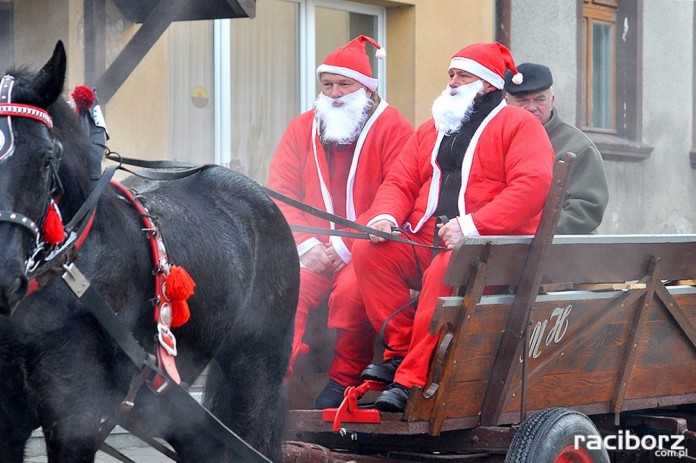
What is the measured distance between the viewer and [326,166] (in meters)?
5.43

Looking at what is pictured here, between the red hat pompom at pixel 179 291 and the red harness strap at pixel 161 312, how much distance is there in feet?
0.06

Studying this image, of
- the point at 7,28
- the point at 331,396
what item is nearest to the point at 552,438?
the point at 331,396

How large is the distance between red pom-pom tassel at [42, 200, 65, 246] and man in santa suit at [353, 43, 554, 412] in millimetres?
1664

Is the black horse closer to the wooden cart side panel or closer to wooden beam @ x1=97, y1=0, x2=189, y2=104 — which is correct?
the wooden cart side panel

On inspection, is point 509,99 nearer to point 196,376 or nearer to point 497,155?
point 497,155

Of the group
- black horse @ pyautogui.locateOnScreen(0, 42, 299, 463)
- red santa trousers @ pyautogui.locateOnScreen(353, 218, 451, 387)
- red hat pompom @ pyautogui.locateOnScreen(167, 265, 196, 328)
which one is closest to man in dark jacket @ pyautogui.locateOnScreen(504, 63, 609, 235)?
red santa trousers @ pyautogui.locateOnScreen(353, 218, 451, 387)

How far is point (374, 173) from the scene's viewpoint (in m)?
5.43

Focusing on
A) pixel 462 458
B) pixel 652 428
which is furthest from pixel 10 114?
pixel 652 428

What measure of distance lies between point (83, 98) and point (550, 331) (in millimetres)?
2146

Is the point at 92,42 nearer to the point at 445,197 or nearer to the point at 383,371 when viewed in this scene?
the point at 445,197

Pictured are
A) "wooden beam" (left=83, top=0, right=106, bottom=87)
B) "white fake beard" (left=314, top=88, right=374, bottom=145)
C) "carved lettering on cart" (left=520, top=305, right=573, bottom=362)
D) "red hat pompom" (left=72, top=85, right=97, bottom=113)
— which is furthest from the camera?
"wooden beam" (left=83, top=0, right=106, bottom=87)

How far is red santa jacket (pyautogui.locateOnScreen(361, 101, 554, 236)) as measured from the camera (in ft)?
15.7

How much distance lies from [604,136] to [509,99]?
561cm

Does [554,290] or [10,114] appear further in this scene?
[554,290]
